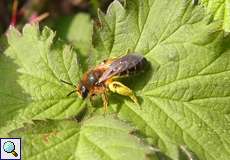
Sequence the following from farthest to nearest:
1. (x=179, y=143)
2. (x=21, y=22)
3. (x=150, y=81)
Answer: (x=21, y=22), (x=150, y=81), (x=179, y=143)

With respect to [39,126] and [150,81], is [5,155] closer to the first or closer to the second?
[39,126]

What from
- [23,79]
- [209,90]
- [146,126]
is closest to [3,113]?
[23,79]

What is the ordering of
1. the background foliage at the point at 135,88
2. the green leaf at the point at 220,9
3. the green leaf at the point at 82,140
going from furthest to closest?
the green leaf at the point at 220,9 → the background foliage at the point at 135,88 → the green leaf at the point at 82,140

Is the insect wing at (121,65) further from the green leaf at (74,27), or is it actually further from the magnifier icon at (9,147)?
the green leaf at (74,27)

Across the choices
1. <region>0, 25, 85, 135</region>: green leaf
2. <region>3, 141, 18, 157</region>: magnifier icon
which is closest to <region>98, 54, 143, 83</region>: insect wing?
<region>0, 25, 85, 135</region>: green leaf

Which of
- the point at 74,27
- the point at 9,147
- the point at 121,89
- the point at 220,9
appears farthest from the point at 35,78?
the point at 74,27

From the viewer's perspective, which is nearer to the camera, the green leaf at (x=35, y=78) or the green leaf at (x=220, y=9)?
the green leaf at (x=35, y=78)

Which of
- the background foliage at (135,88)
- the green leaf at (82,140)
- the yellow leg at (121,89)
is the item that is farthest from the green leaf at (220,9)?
the green leaf at (82,140)
